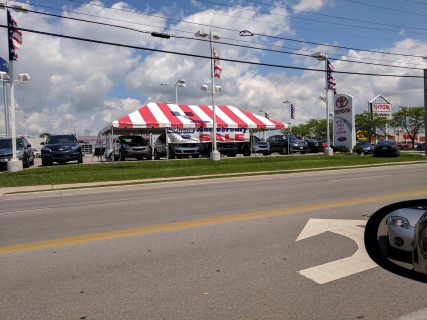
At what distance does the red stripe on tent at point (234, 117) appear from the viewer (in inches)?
1130

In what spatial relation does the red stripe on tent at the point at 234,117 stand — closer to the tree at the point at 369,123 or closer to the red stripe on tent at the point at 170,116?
the red stripe on tent at the point at 170,116

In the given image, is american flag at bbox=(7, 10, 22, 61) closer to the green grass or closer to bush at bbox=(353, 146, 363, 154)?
the green grass

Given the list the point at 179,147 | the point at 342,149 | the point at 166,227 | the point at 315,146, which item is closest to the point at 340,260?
the point at 166,227

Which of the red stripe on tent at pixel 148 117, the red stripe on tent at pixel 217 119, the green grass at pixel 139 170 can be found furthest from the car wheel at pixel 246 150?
the red stripe on tent at pixel 148 117

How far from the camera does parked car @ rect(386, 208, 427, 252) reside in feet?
7.04

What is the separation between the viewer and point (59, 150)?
22.4 metres

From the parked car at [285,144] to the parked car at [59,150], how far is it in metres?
17.0

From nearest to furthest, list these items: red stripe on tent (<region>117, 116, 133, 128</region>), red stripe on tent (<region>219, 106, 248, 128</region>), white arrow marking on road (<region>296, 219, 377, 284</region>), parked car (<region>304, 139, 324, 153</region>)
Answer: white arrow marking on road (<region>296, 219, 377, 284</region>) < red stripe on tent (<region>117, 116, 133, 128</region>) < red stripe on tent (<region>219, 106, 248, 128</region>) < parked car (<region>304, 139, 324, 153</region>)

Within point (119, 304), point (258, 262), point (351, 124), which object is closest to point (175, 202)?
point (258, 262)

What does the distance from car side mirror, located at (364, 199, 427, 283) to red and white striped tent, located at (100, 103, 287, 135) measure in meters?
22.3

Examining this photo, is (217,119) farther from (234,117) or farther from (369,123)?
(369,123)

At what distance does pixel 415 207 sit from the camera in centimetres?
228

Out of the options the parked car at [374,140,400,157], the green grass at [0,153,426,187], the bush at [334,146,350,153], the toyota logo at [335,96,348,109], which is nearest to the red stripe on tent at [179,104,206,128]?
the green grass at [0,153,426,187]

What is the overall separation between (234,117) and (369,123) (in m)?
49.7
